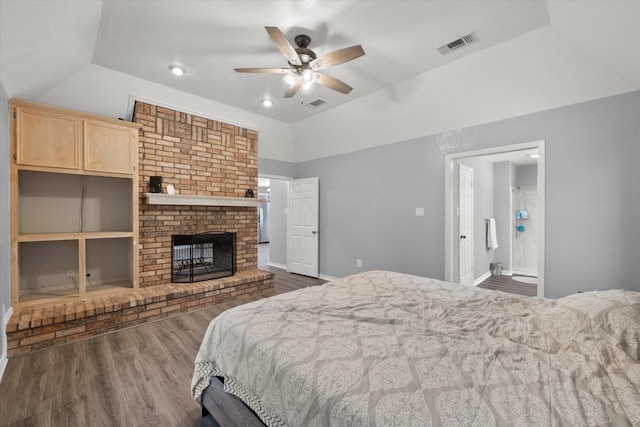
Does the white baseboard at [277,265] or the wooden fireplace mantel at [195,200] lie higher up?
the wooden fireplace mantel at [195,200]

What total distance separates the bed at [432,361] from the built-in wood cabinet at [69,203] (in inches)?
105

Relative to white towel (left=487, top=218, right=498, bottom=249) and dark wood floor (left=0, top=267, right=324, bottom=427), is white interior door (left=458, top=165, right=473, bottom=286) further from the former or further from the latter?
dark wood floor (left=0, top=267, right=324, bottom=427)

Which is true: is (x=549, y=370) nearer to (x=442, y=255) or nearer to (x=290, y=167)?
(x=442, y=255)

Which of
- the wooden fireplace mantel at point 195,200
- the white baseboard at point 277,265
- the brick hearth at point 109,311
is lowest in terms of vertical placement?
the white baseboard at point 277,265

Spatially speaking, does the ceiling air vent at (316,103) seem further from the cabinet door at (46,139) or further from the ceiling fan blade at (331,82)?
the cabinet door at (46,139)

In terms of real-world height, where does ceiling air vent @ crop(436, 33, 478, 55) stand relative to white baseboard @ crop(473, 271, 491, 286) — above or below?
above

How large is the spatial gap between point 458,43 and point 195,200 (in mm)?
3758

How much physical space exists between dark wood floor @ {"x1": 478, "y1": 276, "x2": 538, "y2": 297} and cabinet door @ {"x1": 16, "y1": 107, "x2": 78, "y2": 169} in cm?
637

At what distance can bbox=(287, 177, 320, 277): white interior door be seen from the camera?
5547mm

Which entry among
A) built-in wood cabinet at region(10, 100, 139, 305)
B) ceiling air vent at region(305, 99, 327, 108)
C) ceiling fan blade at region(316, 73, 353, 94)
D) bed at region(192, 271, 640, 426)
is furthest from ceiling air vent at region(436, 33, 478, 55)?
built-in wood cabinet at region(10, 100, 139, 305)

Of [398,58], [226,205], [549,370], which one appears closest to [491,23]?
[398,58]

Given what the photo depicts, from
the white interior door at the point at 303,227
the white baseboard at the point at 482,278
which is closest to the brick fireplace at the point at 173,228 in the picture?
the white interior door at the point at 303,227

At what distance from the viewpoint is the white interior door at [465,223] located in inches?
164

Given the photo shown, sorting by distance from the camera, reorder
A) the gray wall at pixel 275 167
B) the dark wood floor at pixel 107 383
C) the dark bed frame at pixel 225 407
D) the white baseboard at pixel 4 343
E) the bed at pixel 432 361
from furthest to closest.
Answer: the gray wall at pixel 275 167 → the white baseboard at pixel 4 343 → the dark wood floor at pixel 107 383 → the dark bed frame at pixel 225 407 → the bed at pixel 432 361
